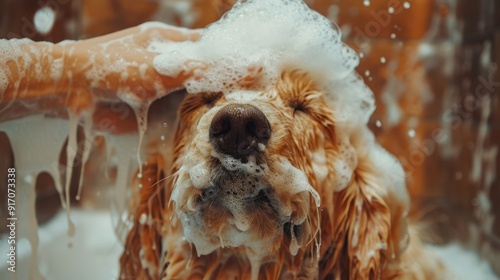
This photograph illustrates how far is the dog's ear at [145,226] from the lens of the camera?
1138 mm

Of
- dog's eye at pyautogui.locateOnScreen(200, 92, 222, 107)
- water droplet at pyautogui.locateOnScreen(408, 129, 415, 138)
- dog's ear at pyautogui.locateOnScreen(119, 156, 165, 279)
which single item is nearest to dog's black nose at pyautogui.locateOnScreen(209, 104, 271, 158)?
dog's eye at pyautogui.locateOnScreen(200, 92, 222, 107)

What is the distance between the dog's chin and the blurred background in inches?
14.5

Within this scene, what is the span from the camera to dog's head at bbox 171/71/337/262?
0.85 m

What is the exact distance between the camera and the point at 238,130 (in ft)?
2.70

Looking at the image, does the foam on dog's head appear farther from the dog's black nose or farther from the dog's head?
the dog's black nose

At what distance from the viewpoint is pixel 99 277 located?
125 cm

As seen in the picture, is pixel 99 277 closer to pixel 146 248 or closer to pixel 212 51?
pixel 146 248

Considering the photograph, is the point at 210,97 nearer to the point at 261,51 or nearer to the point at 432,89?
the point at 261,51

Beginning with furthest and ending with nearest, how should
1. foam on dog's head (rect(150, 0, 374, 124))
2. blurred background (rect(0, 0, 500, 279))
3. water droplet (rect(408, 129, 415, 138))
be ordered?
water droplet (rect(408, 129, 415, 138)) → blurred background (rect(0, 0, 500, 279)) → foam on dog's head (rect(150, 0, 374, 124))

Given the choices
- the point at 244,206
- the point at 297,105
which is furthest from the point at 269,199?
the point at 297,105

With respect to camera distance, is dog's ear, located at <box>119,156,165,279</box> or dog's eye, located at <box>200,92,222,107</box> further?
dog's ear, located at <box>119,156,165,279</box>

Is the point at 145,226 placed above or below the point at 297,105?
below

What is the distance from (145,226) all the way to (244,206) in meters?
0.38

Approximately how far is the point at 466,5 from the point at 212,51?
1059mm
